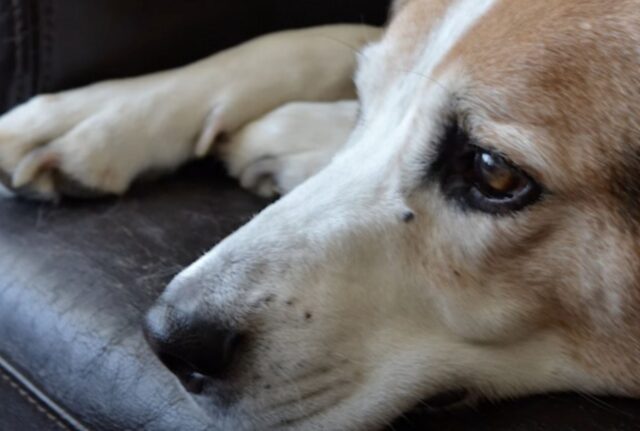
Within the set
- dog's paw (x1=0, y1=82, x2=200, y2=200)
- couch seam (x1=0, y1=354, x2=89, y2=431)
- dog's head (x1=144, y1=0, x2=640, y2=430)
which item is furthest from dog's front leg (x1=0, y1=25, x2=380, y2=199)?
dog's head (x1=144, y1=0, x2=640, y2=430)

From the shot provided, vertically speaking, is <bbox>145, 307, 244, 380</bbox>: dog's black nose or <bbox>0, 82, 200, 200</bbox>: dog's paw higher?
<bbox>145, 307, 244, 380</bbox>: dog's black nose

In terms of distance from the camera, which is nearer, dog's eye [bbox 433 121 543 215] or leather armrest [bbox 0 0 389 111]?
dog's eye [bbox 433 121 543 215]

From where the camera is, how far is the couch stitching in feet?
4.46

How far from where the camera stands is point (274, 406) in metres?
1.23

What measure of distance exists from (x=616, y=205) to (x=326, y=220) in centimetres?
34

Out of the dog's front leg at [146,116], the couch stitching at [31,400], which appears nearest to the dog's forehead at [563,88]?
the dog's front leg at [146,116]

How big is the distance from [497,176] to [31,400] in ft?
2.20

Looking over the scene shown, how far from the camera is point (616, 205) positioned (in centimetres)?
118

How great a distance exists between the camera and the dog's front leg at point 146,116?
159 cm

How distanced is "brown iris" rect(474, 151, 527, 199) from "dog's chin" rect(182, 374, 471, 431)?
0.26 metres

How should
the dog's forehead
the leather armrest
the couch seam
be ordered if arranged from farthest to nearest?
the leather armrest
the couch seam
the dog's forehead

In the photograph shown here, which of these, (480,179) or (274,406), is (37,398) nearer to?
(274,406)

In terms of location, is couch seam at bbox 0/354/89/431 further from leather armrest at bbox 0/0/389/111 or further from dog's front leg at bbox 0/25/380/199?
leather armrest at bbox 0/0/389/111

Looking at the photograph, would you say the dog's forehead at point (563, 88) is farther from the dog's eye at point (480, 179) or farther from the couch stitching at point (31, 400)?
the couch stitching at point (31, 400)
